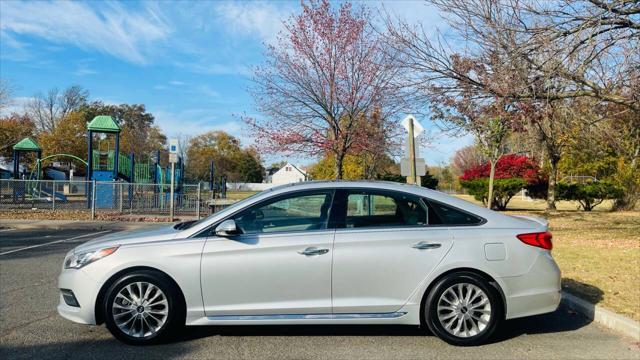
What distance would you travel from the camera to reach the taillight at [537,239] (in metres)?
5.11

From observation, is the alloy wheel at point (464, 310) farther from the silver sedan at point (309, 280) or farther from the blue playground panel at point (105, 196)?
the blue playground panel at point (105, 196)

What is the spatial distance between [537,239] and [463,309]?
1.02 metres

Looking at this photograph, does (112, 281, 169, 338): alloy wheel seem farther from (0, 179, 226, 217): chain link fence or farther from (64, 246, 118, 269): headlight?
(0, 179, 226, 217): chain link fence

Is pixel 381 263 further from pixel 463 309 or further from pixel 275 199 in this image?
pixel 275 199

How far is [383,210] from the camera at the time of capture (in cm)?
535

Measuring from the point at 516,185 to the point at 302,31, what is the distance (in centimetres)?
1441

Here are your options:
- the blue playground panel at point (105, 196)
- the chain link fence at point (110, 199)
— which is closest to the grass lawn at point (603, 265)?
the chain link fence at point (110, 199)

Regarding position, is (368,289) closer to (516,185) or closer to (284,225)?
(284,225)

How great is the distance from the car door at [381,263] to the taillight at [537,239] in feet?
2.41

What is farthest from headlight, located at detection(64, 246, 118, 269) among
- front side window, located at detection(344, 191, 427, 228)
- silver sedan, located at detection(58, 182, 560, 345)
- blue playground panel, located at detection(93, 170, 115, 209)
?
blue playground panel, located at detection(93, 170, 115, 209)

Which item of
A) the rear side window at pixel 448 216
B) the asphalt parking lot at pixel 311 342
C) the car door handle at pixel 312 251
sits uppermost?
the rear side window at pixel 448 216

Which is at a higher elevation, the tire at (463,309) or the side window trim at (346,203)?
the side window trim at (346,203)

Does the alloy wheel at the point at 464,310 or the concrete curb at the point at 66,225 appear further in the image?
the concrete curb at the point at 66,225

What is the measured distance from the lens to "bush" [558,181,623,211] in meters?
26.6
